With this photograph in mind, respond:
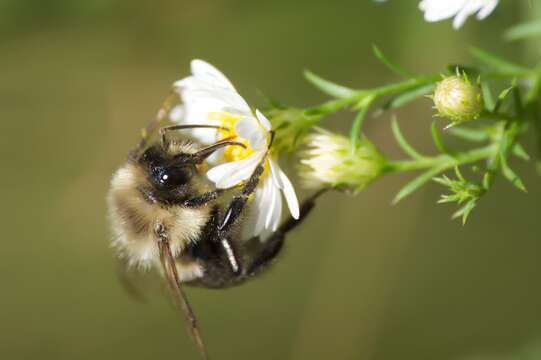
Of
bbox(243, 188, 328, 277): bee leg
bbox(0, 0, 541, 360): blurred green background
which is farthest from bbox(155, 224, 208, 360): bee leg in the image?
bbox(0, 0, 541, 360): blurred green background

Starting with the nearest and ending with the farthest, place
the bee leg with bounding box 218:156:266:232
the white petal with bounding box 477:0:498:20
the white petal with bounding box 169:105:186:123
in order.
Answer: the white petal with bounding box 477:0:498:20, the bee leg with bounding box 218:156:266:232, the white petal with bounding box 169:105:186:123

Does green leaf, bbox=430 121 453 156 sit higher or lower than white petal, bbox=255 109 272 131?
lower

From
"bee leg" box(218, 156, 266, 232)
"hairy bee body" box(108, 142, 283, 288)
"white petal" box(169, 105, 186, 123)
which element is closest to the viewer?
"bee leg" box(218, 156, 266, 232)

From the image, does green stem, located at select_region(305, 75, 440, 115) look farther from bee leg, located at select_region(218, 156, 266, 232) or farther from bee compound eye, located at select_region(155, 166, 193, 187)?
bee compound eye, located at select_region(155, 166, 193, 187)

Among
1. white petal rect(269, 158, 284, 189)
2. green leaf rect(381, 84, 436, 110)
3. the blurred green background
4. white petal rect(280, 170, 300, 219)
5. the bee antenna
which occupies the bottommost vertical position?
the blurred green background

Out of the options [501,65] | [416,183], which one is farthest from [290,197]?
[501,65]

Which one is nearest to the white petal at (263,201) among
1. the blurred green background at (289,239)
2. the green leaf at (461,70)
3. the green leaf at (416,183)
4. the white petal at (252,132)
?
the white petal at (252,132)

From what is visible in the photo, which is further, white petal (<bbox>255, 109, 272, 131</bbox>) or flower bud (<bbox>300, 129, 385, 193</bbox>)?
flower bud (<bbox>300, 129, 385, 193</bbox>)

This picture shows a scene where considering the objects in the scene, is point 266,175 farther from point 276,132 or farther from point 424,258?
point 424,258
